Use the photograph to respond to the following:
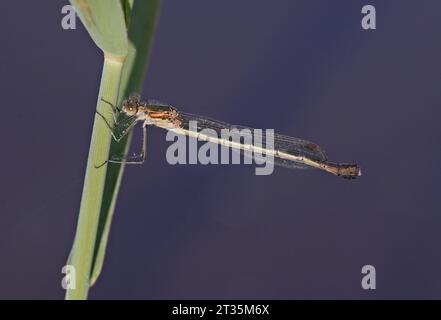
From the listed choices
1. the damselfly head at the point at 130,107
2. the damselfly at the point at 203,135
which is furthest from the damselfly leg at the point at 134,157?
the damselfly head at the point at 130,107

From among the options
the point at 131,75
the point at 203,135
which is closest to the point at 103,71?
the point at 131,75

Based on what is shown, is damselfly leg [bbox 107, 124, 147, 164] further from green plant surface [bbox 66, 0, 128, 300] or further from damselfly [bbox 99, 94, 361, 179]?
green plant surface [bbox 66, 0, 128, 300]

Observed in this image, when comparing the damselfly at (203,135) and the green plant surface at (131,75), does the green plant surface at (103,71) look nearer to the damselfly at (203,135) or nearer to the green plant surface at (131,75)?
the damselfly at (203,135)

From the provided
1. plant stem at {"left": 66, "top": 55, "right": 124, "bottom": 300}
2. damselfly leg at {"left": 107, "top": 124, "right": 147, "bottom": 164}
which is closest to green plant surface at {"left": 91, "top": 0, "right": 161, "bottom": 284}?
damselfly leg at {"left": 107, "top": 124, "right": 147, "bottom": 164}

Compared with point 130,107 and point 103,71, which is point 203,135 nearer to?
point 130,107
